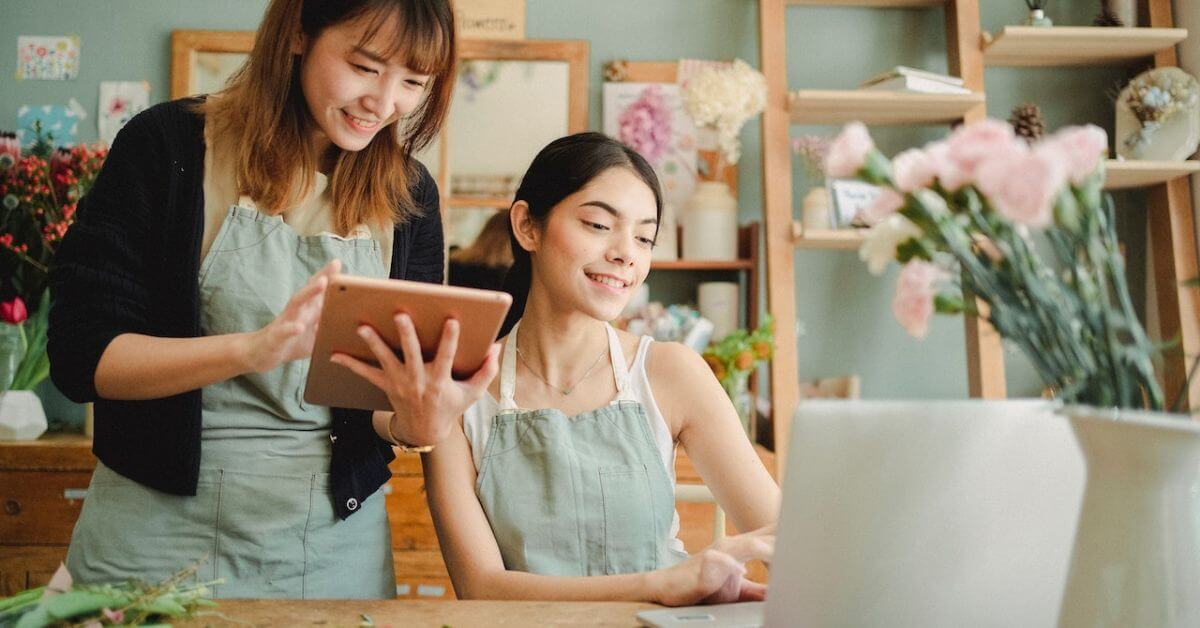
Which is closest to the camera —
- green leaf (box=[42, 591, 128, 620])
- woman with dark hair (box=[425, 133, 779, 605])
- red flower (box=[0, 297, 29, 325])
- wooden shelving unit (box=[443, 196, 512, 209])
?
green leaf (box=[42, 591, 128, 620])

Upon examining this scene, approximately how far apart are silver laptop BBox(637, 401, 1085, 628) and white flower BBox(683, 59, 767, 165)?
6.90 ft

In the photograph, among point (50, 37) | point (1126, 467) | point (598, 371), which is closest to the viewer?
point (1126, 467)

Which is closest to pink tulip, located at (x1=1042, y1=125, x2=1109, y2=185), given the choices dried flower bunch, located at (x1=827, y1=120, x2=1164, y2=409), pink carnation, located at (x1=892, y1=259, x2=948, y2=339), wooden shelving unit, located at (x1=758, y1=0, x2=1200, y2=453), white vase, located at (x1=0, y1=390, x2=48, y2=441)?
dried flower bunch, located at (x1=827, y1=120, x2=1164, y2=409)

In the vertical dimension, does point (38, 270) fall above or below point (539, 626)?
above

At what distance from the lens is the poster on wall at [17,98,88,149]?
122 inches

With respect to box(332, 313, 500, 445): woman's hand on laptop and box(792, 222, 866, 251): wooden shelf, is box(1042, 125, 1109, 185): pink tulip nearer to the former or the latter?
box(332, 313, 500, 445): woman's hand on laptop

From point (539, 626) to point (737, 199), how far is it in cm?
231

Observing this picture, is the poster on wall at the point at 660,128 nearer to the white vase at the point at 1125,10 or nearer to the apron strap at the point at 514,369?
the white vase at the point at 1125,10

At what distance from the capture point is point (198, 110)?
1373 millimetres

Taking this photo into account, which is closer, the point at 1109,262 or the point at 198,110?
the point at 1109,262

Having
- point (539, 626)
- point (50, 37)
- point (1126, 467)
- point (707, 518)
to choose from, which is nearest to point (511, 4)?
point (50, 37)

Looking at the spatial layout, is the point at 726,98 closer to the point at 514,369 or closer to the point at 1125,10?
the point at 1125,10

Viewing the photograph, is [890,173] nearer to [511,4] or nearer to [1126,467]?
[1126,467]

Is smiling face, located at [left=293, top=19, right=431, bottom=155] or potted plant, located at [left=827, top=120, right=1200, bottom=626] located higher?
smiling face, located at [left=293, top=19, right=431, bottom=155]
